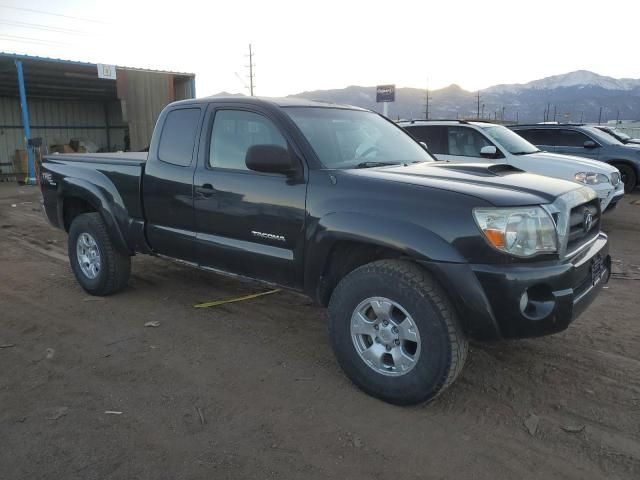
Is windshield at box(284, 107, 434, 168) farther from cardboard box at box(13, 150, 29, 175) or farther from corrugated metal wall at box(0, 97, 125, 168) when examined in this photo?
corrugated metal wall at box(0, 97, 125, 168)

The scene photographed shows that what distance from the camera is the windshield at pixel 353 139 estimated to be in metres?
3.80

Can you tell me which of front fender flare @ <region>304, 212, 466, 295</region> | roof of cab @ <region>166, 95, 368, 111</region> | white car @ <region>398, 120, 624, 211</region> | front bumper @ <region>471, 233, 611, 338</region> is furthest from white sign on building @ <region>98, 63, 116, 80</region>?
front bumper @ <region>471, 233, 611, 338</region>

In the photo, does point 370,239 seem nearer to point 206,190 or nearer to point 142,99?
point 206,190

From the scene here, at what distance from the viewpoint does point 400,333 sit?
312 cm

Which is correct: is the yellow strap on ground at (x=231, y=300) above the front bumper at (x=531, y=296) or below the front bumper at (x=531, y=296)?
below

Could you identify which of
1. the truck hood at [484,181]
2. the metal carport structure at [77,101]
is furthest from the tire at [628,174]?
the metal carport structure at [77,101]

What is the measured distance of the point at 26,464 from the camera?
2676 mm

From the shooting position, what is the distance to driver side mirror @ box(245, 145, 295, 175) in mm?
3486

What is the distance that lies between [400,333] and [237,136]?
80.2 inches

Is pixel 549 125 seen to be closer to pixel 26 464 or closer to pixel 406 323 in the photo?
pixel 406 323

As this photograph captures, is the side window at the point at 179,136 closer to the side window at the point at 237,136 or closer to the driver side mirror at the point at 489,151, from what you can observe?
the side window at the point at 237,136

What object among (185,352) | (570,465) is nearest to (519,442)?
(570,465)

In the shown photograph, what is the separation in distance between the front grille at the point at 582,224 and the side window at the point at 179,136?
9.59ft

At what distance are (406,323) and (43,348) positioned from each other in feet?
9.37
